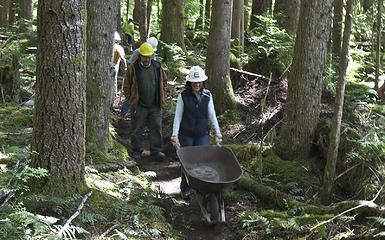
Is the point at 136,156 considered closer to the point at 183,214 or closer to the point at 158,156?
the point at 158,156

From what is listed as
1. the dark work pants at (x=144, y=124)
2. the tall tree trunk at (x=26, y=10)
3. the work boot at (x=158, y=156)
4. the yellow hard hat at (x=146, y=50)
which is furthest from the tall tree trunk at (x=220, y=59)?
the tall tree trunk at (x=26, y=10)

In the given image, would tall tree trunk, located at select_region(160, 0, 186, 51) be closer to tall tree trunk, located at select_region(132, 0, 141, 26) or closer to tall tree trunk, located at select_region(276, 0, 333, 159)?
tall tree trunk, located at select_region(276, 0, 333, 159)

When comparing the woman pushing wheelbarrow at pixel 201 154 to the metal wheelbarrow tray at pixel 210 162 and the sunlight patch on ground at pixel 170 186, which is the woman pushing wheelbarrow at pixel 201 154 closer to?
the metal wheelbarrow tray at pixel 210 162

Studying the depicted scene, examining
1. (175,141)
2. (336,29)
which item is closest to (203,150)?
(175,141)

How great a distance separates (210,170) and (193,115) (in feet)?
3.34

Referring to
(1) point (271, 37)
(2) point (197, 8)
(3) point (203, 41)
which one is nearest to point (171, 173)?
(1) point (271, 37)

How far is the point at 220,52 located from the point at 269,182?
464 cm

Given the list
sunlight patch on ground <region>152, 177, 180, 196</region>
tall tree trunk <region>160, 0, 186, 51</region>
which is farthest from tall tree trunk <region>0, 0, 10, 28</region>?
sunlight patch on ground <region>152, 177, 180, 196</region>

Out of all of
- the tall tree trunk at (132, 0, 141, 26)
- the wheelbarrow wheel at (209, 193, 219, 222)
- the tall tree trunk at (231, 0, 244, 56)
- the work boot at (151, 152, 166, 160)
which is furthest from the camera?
the tall tree trunk at (132, 0, 141, 26)

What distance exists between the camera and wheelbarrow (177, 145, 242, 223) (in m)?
5.67

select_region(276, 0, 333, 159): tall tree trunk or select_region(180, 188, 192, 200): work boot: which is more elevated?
select_region(276, 0, 333, 159): tall tree trunk

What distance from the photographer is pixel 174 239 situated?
5031 millimetres

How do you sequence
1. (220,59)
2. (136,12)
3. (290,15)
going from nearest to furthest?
(220,59), (290,15), (136,12)

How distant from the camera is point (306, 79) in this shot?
25.5 ft
